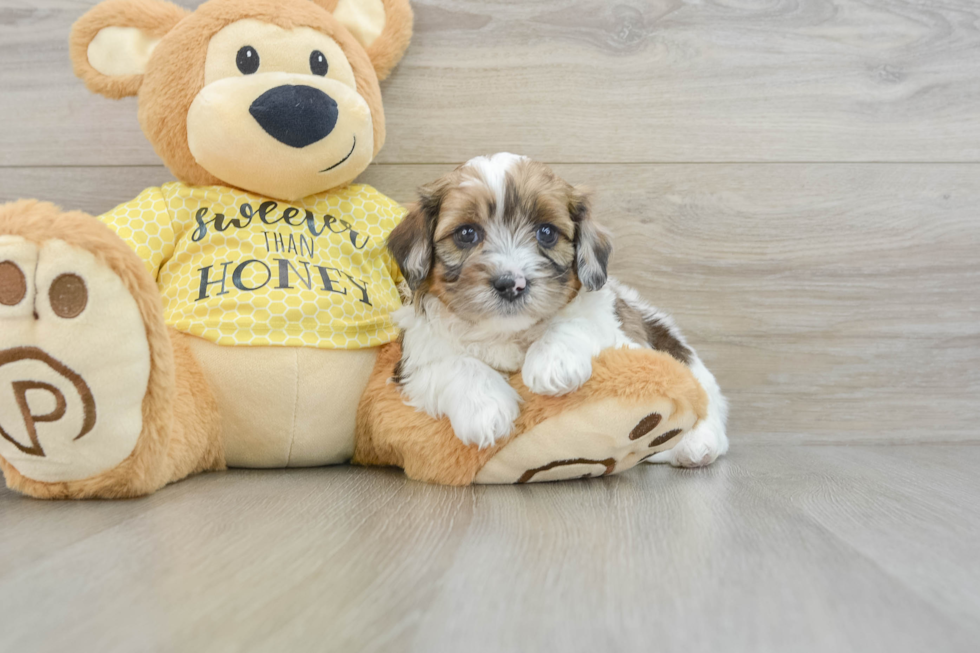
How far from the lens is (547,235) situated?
150cm

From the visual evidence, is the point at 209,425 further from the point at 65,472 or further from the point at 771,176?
the point at 771,176

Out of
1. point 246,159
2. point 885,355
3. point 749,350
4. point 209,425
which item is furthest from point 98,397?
point 885,355

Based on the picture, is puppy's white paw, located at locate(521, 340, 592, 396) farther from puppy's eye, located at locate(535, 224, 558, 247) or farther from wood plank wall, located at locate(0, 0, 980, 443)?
wood plank wall, located at locate(0, 0, 980, 443)

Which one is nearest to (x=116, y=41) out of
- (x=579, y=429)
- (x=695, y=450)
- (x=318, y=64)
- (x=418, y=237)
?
(x=318, y=64)

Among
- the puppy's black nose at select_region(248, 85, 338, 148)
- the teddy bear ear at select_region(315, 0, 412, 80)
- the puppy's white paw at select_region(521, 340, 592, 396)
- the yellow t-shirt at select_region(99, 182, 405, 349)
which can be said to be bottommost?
A: the puppy's white paw at select_region(521, 340, 592, 396)

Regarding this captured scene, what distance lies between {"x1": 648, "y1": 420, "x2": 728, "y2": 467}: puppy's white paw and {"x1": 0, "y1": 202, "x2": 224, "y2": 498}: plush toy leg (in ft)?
3.85

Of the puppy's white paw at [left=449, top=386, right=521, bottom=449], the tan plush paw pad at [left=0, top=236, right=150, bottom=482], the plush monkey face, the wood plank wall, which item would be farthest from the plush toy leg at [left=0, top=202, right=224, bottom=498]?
the wood plank wall

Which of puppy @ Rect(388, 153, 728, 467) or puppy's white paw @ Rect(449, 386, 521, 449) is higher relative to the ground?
puppy @ Rect(388, 153, 728, 467)

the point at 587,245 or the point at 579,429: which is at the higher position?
the point at 587,245

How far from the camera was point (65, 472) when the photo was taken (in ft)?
4.23

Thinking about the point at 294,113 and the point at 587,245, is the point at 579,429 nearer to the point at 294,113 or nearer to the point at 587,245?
the point at 587,245

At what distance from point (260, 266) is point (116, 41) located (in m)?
0.68

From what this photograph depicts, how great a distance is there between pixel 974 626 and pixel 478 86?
5.95ft

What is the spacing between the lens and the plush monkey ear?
1676 mm
